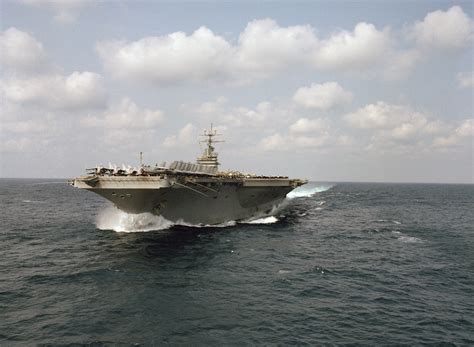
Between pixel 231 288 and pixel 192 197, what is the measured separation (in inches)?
581

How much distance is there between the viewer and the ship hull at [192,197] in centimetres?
2789

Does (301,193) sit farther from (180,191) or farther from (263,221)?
(180,191)

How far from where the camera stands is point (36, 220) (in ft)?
144

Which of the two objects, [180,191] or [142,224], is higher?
[180,191]

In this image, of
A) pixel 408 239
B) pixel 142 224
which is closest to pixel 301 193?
pixel 408 239

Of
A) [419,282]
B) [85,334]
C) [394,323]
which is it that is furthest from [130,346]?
[419,282]

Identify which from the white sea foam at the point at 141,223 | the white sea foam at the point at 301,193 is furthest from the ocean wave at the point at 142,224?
the white sea foam at the point at 301,193

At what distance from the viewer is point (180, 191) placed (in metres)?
30.6

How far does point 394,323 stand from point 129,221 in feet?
77.0

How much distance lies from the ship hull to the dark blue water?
1929mm

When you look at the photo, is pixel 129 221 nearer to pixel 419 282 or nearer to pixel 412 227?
pixel 419 282

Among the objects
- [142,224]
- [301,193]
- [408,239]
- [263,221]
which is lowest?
[408,239]

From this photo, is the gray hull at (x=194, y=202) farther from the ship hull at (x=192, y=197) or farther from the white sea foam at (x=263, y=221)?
the white sea foam at (x=263, y=221)

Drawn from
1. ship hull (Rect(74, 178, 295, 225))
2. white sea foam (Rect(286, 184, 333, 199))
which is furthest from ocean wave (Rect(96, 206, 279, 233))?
white sea foam (Rect(286, 184, 333, 199))
